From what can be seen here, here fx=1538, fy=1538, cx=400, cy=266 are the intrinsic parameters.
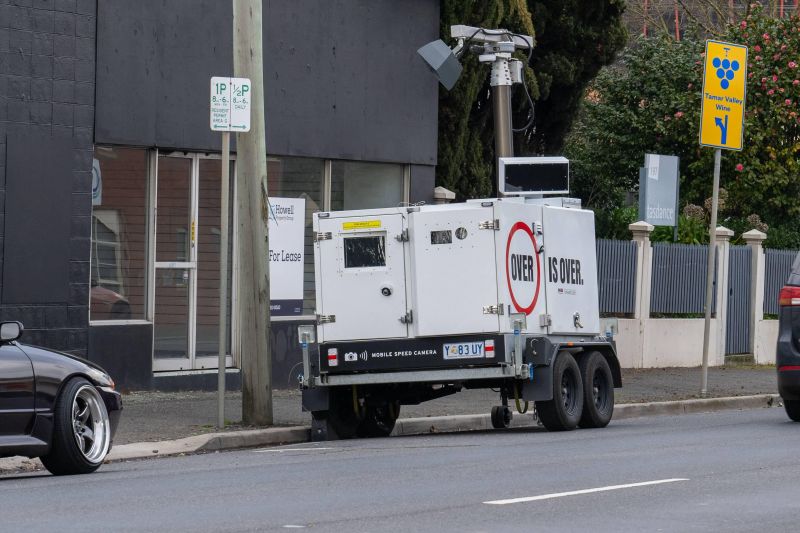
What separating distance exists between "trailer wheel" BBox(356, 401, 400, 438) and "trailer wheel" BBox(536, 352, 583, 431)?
4.89 ft

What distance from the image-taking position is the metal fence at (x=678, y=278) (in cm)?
2472

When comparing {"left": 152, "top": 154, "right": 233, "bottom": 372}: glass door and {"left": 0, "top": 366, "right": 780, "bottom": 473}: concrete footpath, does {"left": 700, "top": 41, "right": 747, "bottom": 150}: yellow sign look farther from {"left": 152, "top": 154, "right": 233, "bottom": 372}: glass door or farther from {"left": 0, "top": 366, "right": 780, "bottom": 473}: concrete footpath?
{"left": 152, "top": 154, "right": 233, "bottom": 372}: glass door

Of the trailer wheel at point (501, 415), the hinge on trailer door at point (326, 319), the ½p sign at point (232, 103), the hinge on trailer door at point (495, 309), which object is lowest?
the trailer wheel at point (501, 415)

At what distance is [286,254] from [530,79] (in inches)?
219

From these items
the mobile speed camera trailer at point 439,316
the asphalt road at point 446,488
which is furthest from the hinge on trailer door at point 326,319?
the asphalt road at point 446,488

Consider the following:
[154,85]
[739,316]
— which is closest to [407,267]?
[154,85]

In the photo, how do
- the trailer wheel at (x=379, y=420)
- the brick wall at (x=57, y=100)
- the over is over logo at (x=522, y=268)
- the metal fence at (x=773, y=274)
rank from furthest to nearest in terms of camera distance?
1. the metal fence at (x=773, y=274)
2. the brick wall at (x=57, y=100)
3. the trailer wheel at (x=379, y=420)
4. the over is over logo at (x=522, y=268)

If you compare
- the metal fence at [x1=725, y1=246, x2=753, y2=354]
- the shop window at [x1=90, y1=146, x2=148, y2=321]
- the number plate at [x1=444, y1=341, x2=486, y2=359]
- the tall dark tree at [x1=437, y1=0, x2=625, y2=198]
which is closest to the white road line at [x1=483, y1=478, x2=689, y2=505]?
the number plate at [x1=444, y1=341, x2=486, y2=359]

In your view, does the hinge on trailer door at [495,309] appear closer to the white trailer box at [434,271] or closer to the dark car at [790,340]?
the white trailer box at [434,271]

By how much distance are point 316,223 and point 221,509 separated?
6301 mm

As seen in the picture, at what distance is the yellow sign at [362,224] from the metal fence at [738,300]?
12.7 m

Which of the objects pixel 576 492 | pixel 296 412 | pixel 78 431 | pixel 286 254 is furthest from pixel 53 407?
pixel 286 254

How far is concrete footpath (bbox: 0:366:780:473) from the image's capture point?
1344cm

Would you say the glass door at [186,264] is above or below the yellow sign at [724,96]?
below
